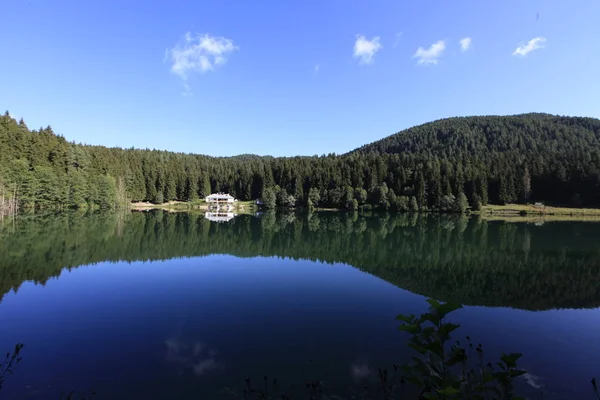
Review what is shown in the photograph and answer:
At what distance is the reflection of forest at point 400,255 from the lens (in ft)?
60.2

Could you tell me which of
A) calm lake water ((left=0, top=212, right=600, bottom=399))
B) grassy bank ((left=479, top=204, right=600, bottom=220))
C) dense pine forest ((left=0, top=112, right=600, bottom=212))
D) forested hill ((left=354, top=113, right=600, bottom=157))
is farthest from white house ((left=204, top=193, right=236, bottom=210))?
forested hill ((left=354, top=113, right=600, bottom=157))

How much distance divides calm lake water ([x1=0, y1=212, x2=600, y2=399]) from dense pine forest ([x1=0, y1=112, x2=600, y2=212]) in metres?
55.1

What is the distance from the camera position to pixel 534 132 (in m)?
174

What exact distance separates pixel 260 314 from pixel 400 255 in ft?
58.9

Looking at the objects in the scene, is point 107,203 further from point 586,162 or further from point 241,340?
point 586,162

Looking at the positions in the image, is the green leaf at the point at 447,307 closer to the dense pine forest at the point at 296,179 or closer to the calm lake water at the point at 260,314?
the calm lake water at the point at 260,314

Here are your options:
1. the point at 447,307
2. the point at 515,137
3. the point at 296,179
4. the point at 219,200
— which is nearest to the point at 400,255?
the point at 447,307

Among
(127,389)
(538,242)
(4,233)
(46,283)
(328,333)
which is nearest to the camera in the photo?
(127,389)

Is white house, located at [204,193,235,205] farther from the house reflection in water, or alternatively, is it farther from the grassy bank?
the grassy bank

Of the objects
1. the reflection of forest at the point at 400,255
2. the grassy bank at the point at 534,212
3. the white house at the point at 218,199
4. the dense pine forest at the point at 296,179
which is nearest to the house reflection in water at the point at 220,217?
the dense pine forest at the point at 296,179

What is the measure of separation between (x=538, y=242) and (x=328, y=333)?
118ft

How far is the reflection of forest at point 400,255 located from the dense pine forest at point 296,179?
42923 mm

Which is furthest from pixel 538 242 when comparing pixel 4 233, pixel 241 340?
pixel 4 233

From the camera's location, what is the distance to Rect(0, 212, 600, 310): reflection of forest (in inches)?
723
